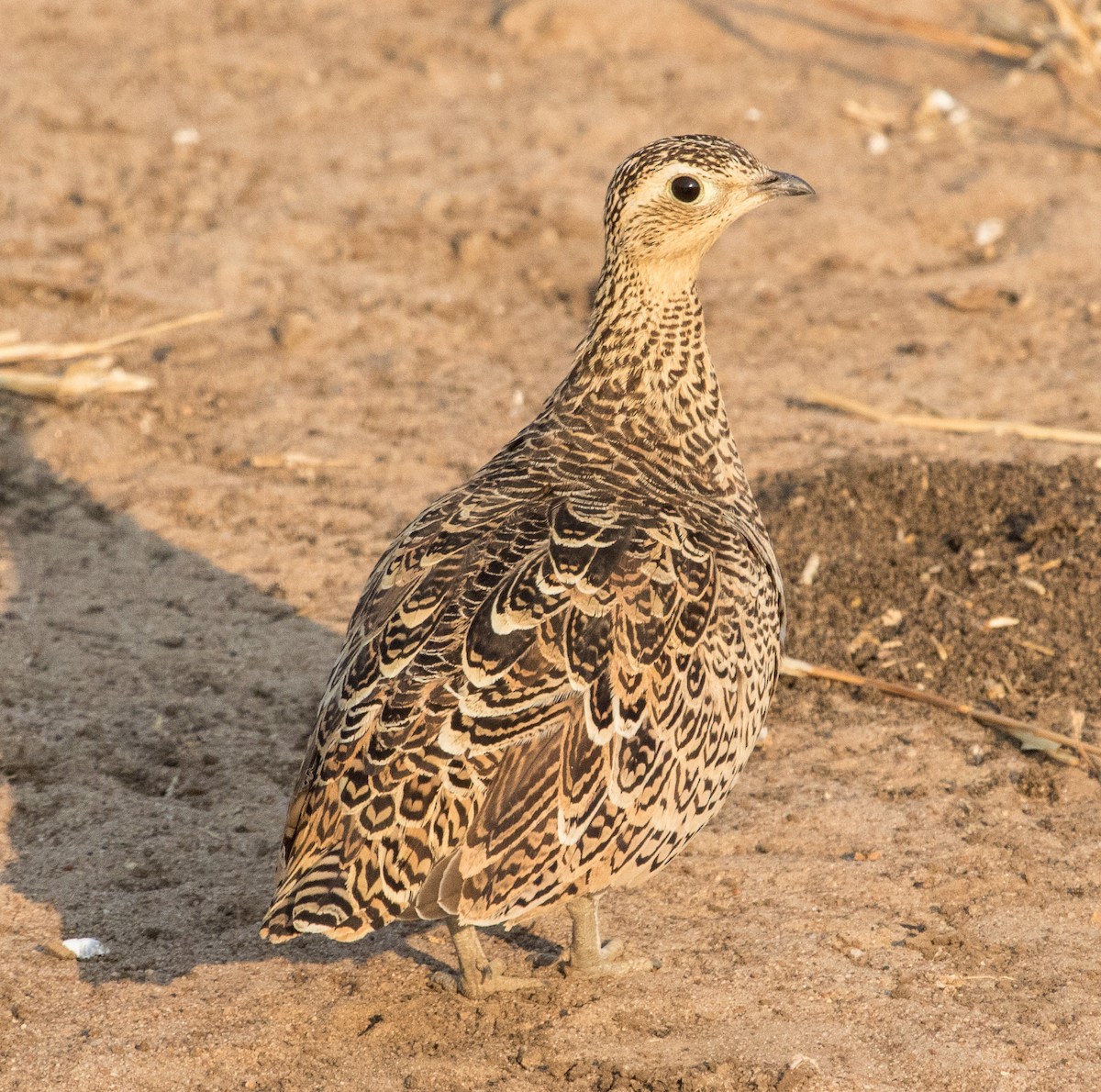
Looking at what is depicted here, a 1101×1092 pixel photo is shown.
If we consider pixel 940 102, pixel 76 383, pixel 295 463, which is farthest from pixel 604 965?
pixel 940 102

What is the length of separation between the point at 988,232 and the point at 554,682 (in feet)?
22.2

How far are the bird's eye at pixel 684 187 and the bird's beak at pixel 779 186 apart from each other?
0.72 ft

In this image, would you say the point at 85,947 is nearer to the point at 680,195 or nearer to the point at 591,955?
the point at 591,955

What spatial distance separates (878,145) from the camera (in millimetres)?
11203

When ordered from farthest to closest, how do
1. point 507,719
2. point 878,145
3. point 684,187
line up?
point 878,145, point 684,187, point 507,719

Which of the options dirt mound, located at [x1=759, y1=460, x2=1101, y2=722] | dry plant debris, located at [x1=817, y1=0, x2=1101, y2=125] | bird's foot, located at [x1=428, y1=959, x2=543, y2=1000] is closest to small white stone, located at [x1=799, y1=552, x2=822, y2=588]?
dirt mound, located at [x1=759, y1=460, x2=1101, y2=722]

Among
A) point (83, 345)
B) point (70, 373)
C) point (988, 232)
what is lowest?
point (70, 373)

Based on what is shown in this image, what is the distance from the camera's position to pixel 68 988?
192 inches

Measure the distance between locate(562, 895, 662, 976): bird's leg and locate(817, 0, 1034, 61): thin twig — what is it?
29.1 ft

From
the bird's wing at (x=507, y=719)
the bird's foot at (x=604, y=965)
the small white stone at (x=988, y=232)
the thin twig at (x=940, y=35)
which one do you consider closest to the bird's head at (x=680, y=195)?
the bird's wing at (x=507, y=719)

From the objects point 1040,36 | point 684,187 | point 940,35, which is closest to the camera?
point 684,187

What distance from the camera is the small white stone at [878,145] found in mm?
11180

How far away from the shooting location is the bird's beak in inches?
214

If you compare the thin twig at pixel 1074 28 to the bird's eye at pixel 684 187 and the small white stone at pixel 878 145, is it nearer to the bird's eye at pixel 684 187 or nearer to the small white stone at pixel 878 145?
the small white stone at pixel 878 145
